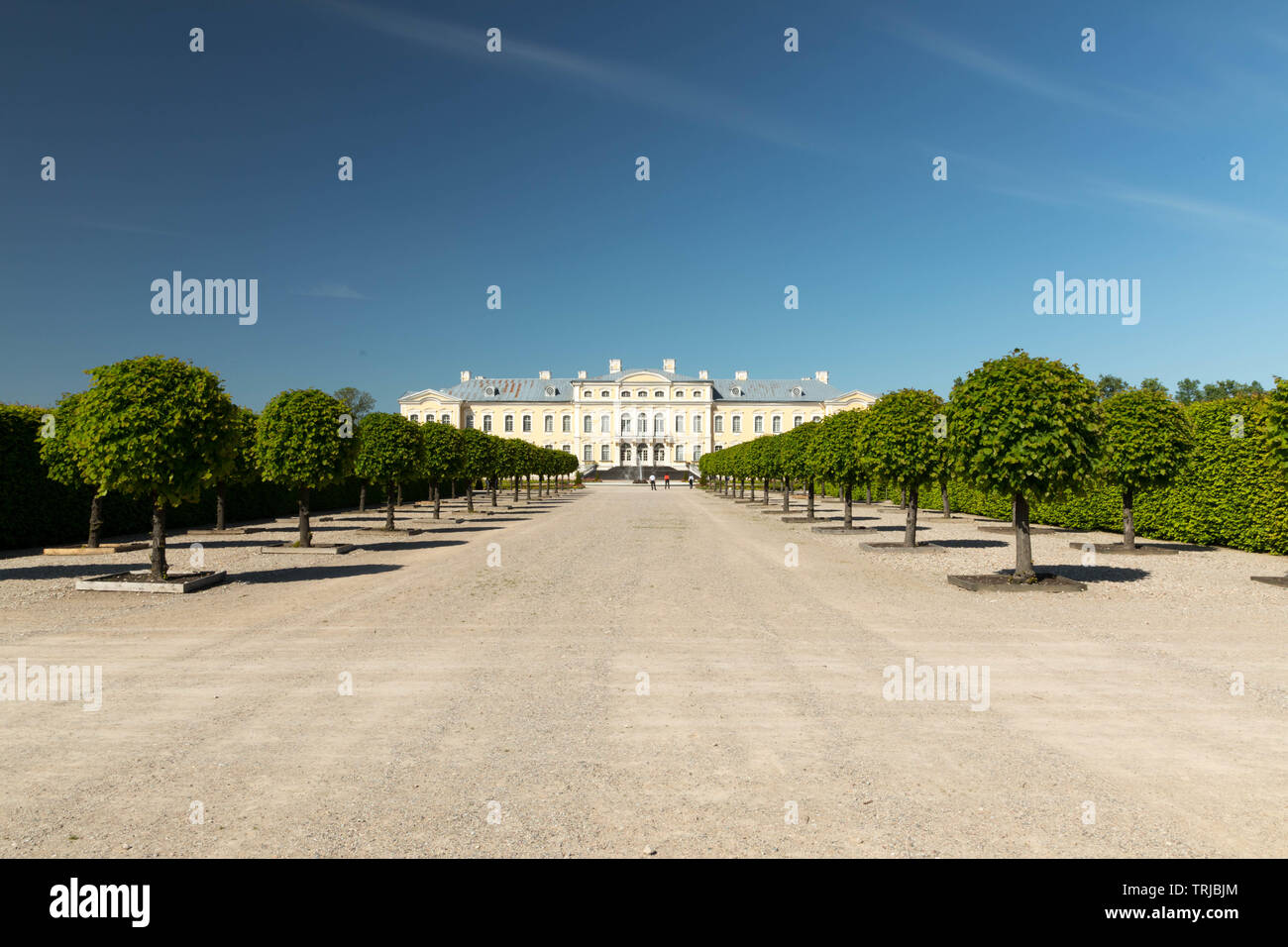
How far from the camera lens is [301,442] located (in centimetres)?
2095

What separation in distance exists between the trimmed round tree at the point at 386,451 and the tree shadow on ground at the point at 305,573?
958cm

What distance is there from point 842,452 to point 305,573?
17.8m

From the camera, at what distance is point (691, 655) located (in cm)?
951

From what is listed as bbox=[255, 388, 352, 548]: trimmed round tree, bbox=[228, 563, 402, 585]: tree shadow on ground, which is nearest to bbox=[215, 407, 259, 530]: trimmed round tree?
bbox=[255, 388, 352, 548]: trimmed round tree

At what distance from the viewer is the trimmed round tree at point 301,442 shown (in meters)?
21.0

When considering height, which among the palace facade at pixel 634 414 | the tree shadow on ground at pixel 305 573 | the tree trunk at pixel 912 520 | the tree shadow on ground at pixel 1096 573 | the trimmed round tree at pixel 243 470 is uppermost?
the palace facade at pixel 634 414

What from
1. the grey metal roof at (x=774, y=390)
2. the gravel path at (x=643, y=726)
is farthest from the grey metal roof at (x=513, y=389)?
the gravel path at (x=643, y=726)

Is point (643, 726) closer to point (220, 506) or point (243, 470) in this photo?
point (220, 506)

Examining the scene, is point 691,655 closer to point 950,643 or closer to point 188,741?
point 950,643

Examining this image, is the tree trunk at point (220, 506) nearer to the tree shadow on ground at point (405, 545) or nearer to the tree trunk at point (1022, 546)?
the tree shadow on ground at point (405, 545)

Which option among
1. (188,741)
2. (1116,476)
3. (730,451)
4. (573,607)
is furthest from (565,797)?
(730,451)

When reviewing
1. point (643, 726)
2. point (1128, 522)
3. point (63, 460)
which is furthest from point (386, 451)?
point (1128, 522)

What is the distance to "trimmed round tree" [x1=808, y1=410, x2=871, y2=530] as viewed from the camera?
26.1m

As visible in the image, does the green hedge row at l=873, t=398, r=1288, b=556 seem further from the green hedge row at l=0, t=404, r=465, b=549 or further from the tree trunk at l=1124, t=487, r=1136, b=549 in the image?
the green hedge row at l=0, t=404, r=465, b=549
